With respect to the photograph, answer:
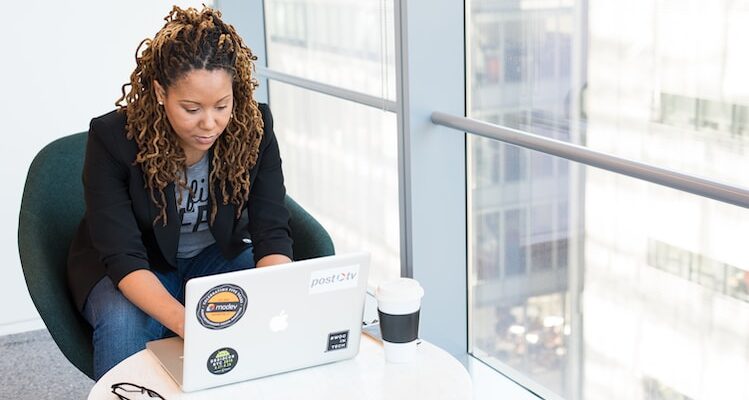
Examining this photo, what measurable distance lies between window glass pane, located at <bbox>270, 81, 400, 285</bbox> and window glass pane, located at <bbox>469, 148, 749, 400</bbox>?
569 mm

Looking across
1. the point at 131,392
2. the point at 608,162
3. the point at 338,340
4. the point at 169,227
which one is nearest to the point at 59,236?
the point at 169,227

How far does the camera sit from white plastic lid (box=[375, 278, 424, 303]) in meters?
1.61

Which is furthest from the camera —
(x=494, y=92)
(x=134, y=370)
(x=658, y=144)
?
(x=494, y=92)

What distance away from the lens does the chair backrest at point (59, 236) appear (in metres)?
1.97

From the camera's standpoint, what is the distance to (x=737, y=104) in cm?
174

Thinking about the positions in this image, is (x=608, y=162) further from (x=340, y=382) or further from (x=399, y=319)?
(x=340, y=382)

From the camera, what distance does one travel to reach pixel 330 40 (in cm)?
342

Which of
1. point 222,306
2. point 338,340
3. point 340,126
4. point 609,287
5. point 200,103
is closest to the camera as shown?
point 222,306

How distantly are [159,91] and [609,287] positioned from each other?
1096 millimetres

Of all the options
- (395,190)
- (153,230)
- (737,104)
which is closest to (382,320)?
(153,230)

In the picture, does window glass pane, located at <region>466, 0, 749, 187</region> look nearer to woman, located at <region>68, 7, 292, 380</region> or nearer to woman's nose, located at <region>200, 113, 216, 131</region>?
woman, located at <region>68, 7, 292, 380</region>

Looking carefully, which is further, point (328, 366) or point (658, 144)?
point (658, 144)

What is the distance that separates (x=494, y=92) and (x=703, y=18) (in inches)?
27.3

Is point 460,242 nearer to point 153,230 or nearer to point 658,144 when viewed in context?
point 658,144
